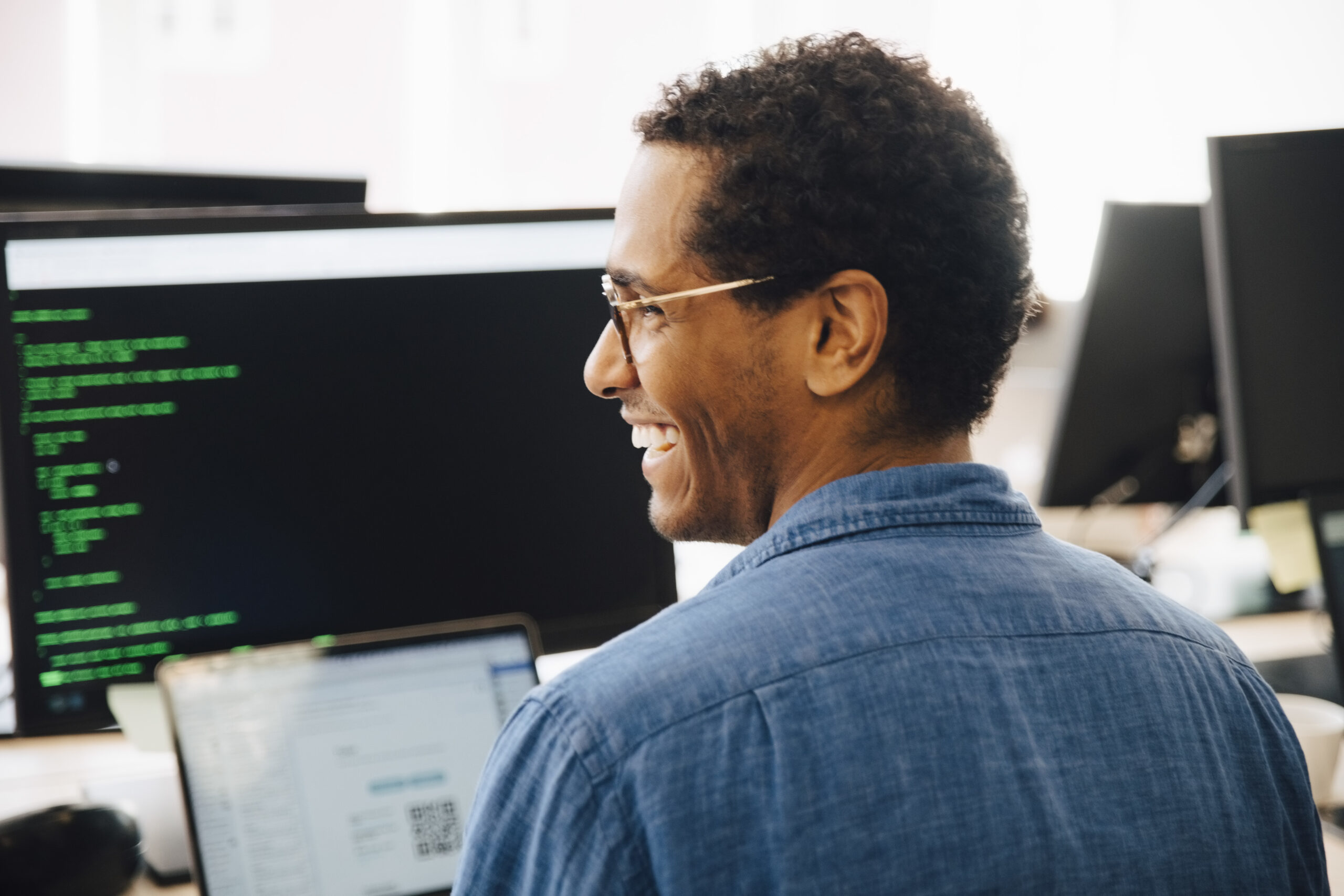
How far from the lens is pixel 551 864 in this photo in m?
0.53

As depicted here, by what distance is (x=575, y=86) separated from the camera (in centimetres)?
324

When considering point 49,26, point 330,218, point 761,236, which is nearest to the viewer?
point 761,236

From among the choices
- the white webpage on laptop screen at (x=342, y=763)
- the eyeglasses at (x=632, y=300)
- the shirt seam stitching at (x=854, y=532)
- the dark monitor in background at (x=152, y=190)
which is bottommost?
the white webpage on laptop screen at (x=342, y=763)

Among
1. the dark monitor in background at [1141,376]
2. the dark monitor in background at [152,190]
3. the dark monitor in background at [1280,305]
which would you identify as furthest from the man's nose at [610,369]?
the dark monitor in background at [1141,376]

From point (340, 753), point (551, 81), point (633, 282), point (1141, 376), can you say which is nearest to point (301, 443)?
point (340, 753)

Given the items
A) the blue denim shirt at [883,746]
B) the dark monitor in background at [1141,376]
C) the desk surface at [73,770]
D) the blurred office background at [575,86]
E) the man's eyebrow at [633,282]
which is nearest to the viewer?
the blue denim shirt at [883,746]

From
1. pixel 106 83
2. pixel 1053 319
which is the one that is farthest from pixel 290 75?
pixel 1053 319

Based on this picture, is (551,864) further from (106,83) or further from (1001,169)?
(106,83)

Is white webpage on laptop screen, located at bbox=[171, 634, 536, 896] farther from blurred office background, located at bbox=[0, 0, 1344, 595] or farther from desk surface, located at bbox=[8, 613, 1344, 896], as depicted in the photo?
blurred office background, located at bbox=[0, 0, 1344, 595]

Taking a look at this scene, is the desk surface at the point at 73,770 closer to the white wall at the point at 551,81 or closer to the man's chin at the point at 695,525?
the man's chin at the point at 695,525

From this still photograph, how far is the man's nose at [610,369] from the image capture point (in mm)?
847

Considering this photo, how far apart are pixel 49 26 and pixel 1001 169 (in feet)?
9.46

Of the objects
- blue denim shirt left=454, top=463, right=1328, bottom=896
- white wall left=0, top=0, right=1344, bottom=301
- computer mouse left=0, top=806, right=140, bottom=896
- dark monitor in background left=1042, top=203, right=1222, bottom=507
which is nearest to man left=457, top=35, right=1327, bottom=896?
blue denim shirt left=454, top=463, right=1328, bottom=896

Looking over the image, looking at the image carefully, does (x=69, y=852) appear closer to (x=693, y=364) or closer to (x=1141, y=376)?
(x=693, y=364)
